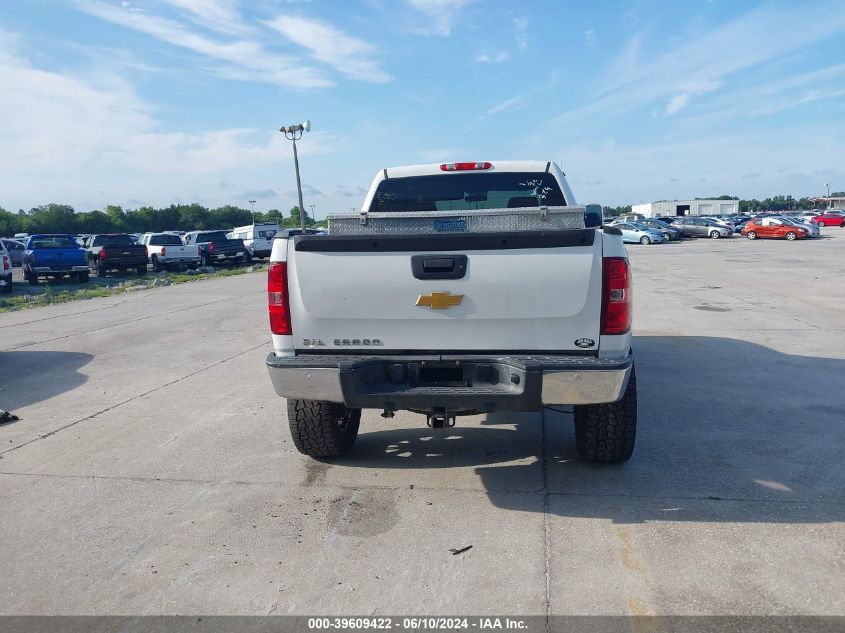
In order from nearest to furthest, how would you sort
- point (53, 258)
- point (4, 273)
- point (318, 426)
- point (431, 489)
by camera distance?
point (431, 489) → point (318, 426) → point (4, 273) → point (53, 258)

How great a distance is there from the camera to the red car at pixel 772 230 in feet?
121

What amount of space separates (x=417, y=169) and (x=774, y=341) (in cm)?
594

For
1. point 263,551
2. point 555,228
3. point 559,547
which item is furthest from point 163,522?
point 555,228

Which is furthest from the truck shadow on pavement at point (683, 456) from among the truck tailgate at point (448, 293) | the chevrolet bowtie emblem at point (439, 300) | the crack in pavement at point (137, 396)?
the crack in pavement at point (137, 396)

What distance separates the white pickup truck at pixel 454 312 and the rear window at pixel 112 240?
26361 millimetres

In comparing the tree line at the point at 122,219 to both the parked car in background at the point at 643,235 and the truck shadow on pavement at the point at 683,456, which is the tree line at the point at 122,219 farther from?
the truck shadow on pavement at the point at 683,456

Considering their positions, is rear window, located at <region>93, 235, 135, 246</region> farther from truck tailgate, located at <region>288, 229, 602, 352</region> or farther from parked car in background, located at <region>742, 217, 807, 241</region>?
parked car in background, located at <region>742, 217, 807, 241</region>

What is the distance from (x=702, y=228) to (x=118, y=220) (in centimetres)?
7838

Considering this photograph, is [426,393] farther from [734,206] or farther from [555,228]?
[734,206]

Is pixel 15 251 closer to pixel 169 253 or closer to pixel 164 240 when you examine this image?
pixel 164 240

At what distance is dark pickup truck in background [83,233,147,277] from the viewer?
26500 millimetres

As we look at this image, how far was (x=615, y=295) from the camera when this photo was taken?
3.62 metres

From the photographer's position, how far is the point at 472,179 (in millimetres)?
5730

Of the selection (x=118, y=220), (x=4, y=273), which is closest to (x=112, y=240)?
(x=4, y=273)
